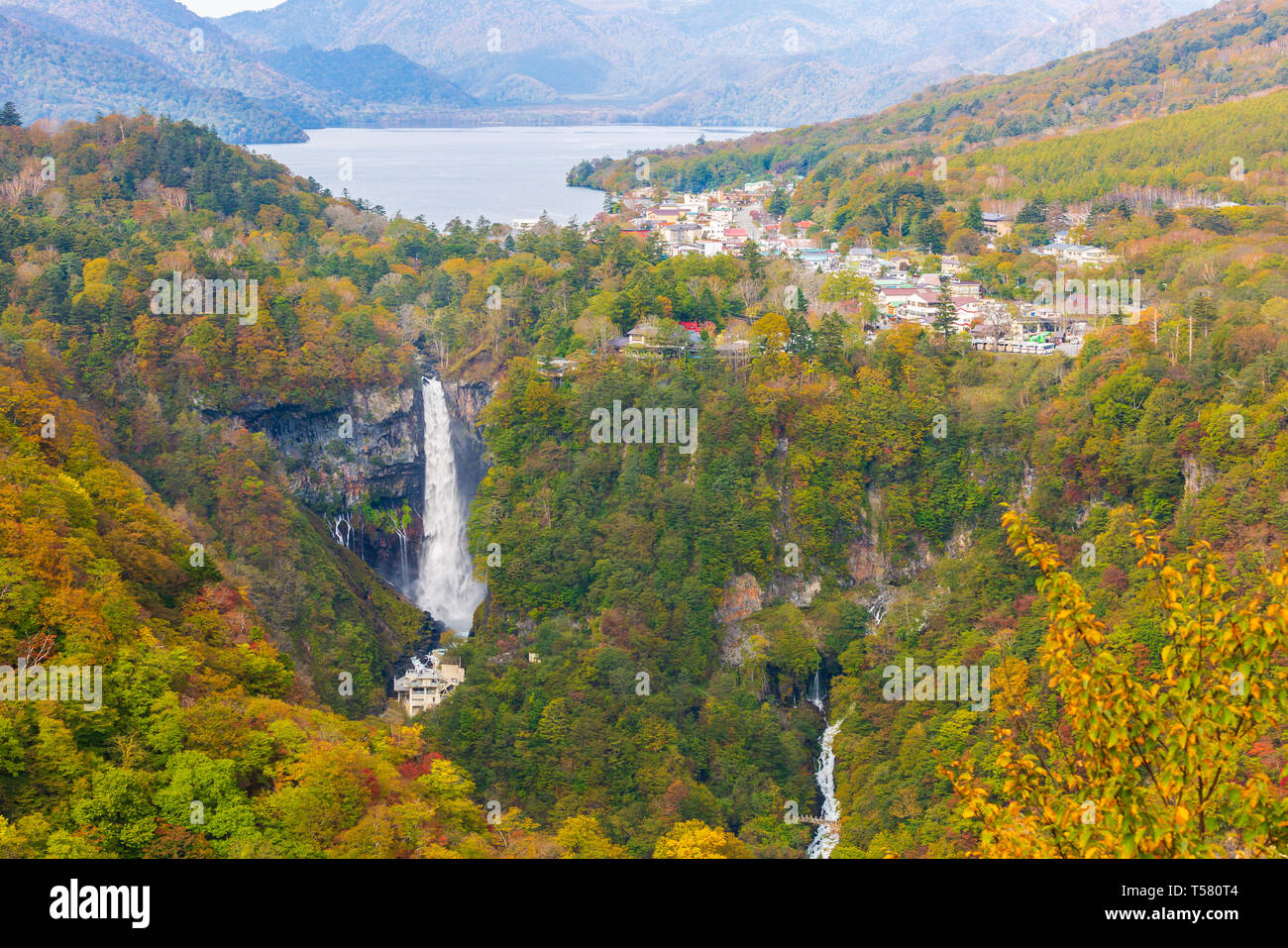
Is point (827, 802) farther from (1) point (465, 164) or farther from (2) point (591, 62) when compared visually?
(2) point (591, 62)

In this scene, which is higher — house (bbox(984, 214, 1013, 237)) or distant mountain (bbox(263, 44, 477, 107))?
distant mountain (bbox(263, 44, 477, 107))

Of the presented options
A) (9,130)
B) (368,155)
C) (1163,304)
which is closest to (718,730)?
(1163,304)

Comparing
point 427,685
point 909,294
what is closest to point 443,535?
point 427,685

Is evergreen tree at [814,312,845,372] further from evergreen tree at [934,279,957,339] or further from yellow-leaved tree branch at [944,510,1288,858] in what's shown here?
yellow-leaved tree branch at [944,510,1288,858]

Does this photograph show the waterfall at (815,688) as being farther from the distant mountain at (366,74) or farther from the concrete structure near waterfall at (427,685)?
the distant mountain at (366,74)

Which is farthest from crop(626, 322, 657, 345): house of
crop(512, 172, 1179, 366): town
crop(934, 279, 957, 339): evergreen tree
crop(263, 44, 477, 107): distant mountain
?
crop(263, 44, 477, 107): distant mountain

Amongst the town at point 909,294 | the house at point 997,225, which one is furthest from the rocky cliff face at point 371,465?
the house at point 997,225
